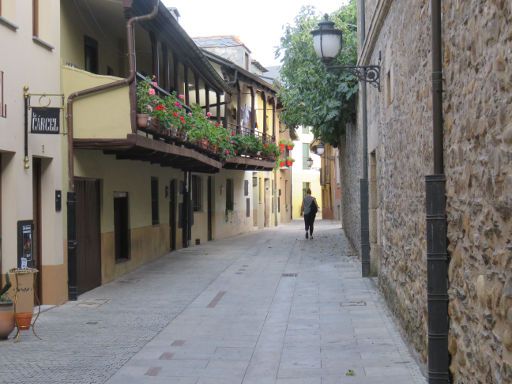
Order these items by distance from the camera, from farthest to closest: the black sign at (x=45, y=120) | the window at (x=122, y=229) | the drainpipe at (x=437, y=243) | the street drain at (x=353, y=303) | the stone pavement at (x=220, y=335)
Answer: the window at (x=122, y=229)
the street drain at (x=353, y=303)
the black sign at (x=45, y=120)
the stone pavement at (x=220, y=335)
the drainpipe at (x=437, y=243)

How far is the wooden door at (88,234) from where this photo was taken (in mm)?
11219

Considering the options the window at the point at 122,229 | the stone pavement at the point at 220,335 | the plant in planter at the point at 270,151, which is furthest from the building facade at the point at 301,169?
the stone pavement at the point at 220,335

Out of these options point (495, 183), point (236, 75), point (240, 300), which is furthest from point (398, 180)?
point (236, 75)

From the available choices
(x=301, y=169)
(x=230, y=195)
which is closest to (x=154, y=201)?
(x=230, y=195)

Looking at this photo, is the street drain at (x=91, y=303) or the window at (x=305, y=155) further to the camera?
the window at (x=305, y=155)

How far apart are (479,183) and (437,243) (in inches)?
Answer: 47.5

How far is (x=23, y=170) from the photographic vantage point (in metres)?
9.13

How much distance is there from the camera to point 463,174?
4.42m

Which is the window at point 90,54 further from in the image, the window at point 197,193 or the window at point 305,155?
the window at point 305,155

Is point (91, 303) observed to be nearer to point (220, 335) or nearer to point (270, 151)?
point (220, 335)

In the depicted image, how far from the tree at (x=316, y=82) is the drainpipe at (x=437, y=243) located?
10.9 metres

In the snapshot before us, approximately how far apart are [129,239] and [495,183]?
Result: 11.7 m

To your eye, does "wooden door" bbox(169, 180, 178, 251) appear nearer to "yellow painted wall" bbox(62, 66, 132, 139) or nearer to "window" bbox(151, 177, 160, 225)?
"window" bbox(151, 177, 160, 225)

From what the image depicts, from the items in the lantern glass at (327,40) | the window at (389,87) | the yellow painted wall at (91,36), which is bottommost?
the window at (389,87)
